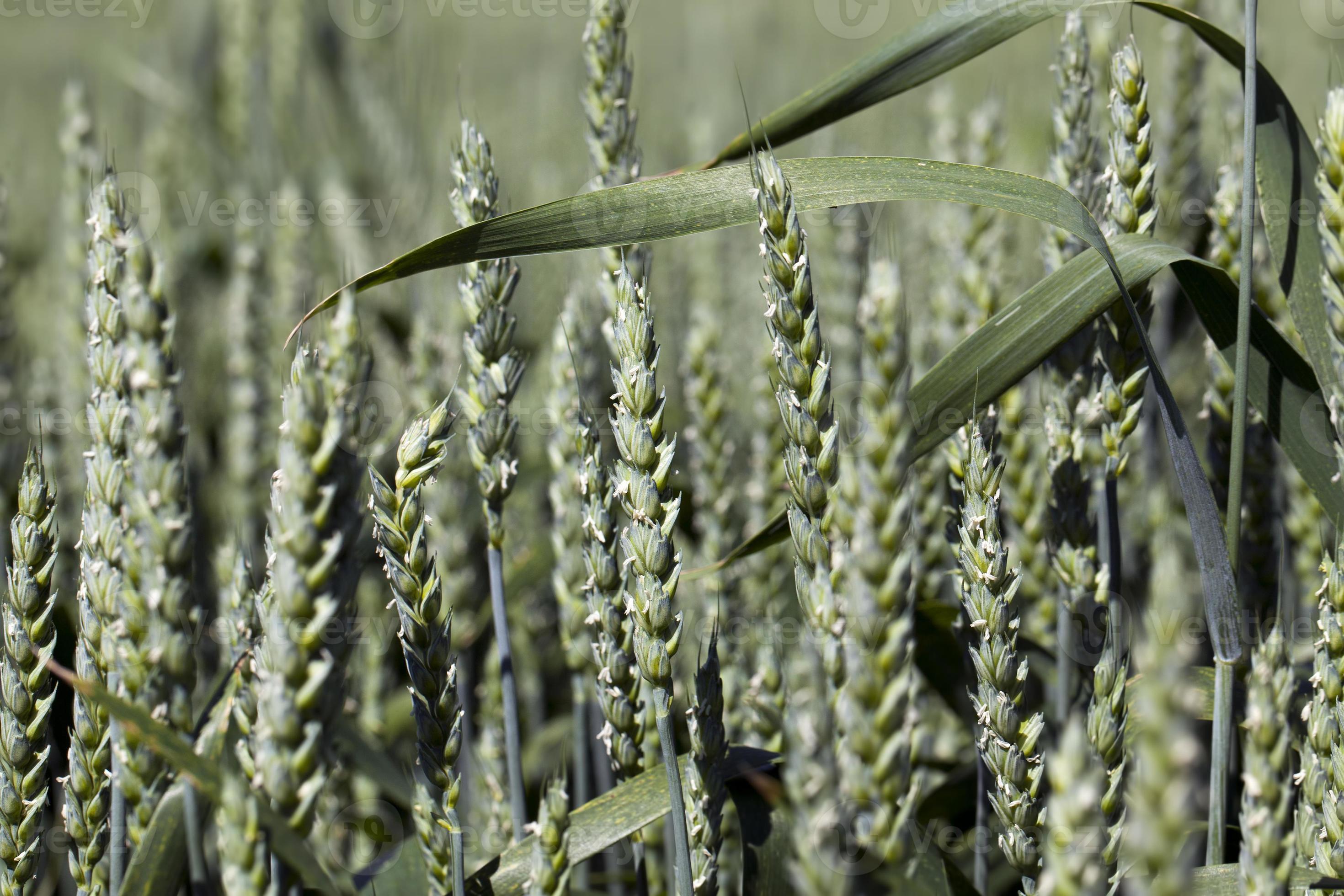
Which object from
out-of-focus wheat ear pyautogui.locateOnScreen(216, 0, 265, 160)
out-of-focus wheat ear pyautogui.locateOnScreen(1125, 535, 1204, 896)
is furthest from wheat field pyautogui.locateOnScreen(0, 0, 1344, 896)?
out-of-focus wheat ear pyautogui.locateOnScreen(216, 0, 265, 160)

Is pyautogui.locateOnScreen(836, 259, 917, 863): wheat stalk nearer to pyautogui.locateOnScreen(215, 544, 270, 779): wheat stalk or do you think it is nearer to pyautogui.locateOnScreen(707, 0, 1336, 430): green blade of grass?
pyautogui.locateOnScreen(215, 544, 270, 779): wheat stalk

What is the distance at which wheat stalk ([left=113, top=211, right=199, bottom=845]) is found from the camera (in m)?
0.69

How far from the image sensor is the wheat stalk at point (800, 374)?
0.72 metres

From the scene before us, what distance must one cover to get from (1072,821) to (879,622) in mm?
132

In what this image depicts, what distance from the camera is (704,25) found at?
21.3 ft

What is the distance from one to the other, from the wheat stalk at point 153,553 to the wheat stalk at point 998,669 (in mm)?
576

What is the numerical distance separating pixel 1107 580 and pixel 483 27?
1043cm

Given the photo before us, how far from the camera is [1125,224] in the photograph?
107cm

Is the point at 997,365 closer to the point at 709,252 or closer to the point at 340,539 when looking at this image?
the point at 340,539

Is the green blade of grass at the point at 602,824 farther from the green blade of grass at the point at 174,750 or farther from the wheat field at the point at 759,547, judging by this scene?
the green blade of grass at the point at 174,750

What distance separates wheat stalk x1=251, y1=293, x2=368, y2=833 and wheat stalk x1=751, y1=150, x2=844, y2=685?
0.93ft

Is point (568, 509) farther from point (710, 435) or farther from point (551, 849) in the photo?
point (551, 849)

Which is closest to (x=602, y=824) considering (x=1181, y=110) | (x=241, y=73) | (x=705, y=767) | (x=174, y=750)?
(x=705, y=767)

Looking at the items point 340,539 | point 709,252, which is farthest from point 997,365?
point 709,252
